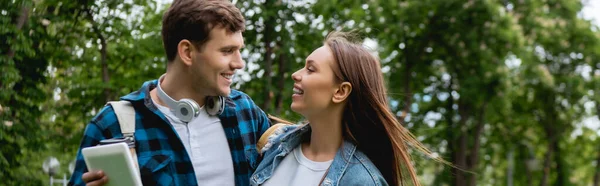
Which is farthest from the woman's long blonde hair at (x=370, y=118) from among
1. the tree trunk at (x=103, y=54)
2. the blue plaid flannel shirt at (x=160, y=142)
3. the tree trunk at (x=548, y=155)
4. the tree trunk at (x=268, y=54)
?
the tree trunk at (x=548, y=155)

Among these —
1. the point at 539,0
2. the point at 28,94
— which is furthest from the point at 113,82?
the point at 539,0

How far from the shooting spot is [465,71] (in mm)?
20297

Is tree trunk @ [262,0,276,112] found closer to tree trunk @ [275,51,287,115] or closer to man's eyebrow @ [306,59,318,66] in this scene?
tree trunk @ [275,51,287,115]

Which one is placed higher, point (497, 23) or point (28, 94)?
point (497, 23)

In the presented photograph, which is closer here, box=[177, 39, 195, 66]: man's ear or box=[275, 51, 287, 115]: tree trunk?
box=[177, 39, 195, 66]: man's ear

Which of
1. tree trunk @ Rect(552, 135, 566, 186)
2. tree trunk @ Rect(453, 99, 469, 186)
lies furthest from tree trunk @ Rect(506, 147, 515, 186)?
tree trunk @ Rect(453, 99, 469, 186)

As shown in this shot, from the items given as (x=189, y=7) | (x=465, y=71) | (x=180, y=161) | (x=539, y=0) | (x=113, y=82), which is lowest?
(x=180, y=161)

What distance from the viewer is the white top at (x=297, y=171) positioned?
365 centimetres

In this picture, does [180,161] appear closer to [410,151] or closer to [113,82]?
[410,151]

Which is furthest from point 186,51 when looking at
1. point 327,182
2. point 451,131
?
point 451,131

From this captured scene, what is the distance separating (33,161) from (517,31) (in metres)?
10.9

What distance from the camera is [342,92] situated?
373 centimetres

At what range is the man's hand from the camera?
316 centimetres

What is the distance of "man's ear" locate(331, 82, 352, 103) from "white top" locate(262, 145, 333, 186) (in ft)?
0.88
